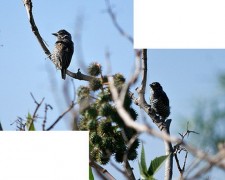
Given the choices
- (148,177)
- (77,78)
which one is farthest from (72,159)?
(77,78)

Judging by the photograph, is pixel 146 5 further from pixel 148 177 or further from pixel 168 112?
pixel 148 177

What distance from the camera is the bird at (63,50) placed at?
6.37ft

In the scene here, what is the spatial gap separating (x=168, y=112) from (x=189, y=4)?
1.46ft

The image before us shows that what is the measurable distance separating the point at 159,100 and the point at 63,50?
478 mm

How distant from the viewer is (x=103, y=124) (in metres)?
1.17

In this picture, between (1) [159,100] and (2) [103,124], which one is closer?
(2) [103,124]

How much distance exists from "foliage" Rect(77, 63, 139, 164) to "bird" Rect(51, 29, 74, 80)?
63 cm

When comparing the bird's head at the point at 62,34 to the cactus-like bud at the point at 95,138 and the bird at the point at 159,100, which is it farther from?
the cactus-like bud at the point at 95,138

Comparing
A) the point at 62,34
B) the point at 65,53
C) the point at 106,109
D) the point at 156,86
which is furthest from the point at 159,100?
the point at 106,109

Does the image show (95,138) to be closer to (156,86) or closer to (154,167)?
(154,167)

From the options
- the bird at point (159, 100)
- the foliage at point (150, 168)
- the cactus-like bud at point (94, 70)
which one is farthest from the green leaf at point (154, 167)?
the bird at point (159, 100)

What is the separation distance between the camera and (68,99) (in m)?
0.57

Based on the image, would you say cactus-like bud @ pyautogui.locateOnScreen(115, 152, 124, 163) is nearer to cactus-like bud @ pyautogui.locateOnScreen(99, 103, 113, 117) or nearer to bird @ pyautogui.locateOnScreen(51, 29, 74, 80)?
cactus-like bud @ pyautogui.locateOnScreen(99, 103, 113, 117)

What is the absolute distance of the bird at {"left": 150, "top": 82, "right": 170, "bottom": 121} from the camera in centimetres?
184
